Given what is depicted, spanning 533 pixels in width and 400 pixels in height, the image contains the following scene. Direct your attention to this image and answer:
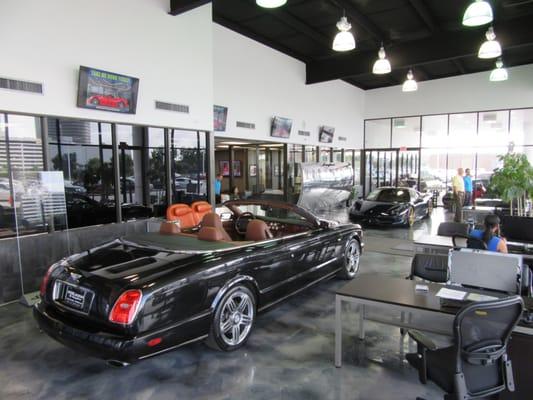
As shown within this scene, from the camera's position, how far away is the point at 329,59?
1177 centimetres

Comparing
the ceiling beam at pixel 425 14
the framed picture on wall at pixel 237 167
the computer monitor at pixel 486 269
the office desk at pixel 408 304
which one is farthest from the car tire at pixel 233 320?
the framed picture on wall at pixel 237 167

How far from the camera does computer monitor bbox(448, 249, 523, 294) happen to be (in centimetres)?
269

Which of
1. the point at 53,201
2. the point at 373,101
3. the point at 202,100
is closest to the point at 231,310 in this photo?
the point at 53,201

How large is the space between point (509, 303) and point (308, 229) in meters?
2.99

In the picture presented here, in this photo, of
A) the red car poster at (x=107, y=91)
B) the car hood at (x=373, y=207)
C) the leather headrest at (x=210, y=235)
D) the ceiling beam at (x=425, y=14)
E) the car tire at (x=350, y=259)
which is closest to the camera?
the leather headrest at (x=210, y=235)

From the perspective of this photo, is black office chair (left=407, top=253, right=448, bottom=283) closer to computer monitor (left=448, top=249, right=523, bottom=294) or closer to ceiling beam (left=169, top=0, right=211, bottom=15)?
computer monitor (left=448, top=249, right=523, bottom=294)

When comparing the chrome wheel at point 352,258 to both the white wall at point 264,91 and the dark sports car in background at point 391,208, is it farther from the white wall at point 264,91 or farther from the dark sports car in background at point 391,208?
the white wall at point 264,91

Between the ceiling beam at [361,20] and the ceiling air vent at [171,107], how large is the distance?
3746mm

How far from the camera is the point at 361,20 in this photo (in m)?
8.77

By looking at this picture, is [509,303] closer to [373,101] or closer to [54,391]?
[54,391]

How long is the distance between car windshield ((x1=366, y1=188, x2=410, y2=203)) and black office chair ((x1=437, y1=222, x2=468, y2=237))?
535 centimetres

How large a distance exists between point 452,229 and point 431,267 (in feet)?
5.92

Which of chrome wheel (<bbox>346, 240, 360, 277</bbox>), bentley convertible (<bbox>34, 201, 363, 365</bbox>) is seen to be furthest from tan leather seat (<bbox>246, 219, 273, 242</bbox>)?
chrome wheel (<bbox>346, 240, 360, 277</bbox>)

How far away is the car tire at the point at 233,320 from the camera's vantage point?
130 inches
